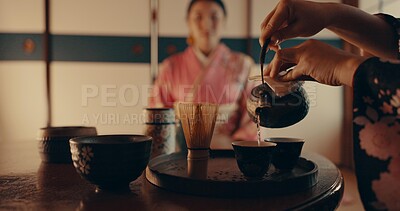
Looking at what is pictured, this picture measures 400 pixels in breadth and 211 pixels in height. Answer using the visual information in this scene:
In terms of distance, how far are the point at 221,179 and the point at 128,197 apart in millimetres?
200

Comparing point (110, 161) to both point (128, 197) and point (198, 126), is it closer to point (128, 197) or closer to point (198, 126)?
point (128, 197)

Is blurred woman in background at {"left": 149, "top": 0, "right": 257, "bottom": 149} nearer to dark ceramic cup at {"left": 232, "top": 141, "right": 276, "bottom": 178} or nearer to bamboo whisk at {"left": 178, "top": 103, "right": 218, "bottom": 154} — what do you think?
bamboo whisk at {"left": 178, "top": 103, "right": 218, "bottom": 154}

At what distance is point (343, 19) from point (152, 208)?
732mm

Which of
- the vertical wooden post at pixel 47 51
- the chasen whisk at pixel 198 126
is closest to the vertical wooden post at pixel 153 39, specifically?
the vertical wooden post at pixel 47 51

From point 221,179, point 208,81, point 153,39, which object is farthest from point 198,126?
point 153,39

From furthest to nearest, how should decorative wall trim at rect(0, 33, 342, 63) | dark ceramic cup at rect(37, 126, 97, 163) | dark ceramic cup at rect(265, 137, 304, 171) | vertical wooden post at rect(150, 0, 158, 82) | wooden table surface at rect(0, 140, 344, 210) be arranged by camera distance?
vertical wooden post at rect(150, 0, 158, 82) → decorative wall trim at rect(0, 33, 342, 63) → dark ceramic cup at rect(37, 126, 97, 163) → dark ceramic cup at rect(265, 137, 304, 171) → wooden table surface at rect(0, 140, 344, 210)

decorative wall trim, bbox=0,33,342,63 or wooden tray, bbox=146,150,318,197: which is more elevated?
decorative wall trim, bbox=0,33,342,63

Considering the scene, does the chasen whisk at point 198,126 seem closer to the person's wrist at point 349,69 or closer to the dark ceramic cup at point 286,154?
the dark ceramic cup at point 286,154

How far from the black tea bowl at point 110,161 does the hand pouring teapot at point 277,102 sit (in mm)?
312

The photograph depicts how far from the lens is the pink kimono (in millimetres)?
3076

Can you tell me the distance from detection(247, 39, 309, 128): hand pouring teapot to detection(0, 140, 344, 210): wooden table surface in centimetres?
16

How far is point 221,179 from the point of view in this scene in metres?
0.76

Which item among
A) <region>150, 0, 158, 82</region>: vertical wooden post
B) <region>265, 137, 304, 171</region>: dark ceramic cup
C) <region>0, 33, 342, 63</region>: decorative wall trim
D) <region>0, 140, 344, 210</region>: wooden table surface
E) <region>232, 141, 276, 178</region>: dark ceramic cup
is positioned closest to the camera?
<region>0, 140, 344, 210</region>: wooden table surface

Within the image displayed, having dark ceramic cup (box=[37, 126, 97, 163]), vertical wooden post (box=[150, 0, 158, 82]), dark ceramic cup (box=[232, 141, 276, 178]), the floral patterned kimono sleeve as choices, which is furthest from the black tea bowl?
vertical wooden post (box=[150, 0, 158, 82])
